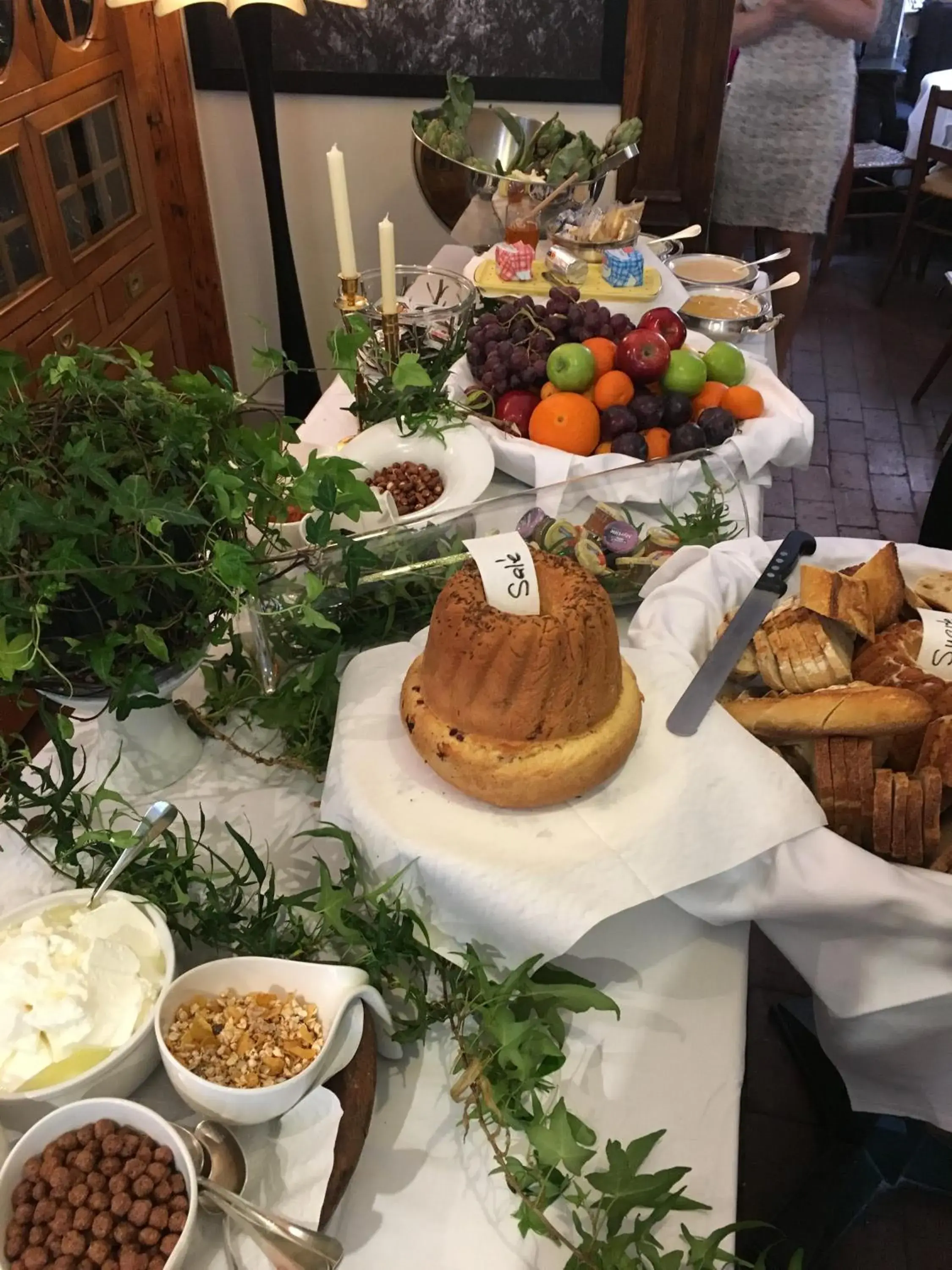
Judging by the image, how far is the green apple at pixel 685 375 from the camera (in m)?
1.35

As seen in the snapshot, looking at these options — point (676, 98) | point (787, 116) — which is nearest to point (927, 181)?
point (787, 116)

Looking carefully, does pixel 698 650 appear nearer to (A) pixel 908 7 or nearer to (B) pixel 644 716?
(B) pixel 644 716

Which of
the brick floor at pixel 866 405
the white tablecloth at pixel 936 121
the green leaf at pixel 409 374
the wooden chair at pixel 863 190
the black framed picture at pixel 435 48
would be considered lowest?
the brick floor at pixel 866 405

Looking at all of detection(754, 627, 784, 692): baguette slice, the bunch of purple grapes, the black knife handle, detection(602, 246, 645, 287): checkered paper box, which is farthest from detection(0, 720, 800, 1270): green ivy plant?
detection(602, 246, 645, 287): checkered paper box

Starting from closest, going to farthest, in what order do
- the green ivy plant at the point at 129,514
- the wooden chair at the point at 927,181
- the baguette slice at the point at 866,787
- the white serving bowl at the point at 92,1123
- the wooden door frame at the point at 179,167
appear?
1. the white serving bowl at the point at 92,1123
2. the green ivy plant at the point at 129,514
3. the baguette slice at the point at 866,787
4. the wooden door frame at the point at 179,167
5. the wooden chair at the point at 927,181

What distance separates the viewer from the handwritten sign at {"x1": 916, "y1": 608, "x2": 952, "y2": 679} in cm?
85

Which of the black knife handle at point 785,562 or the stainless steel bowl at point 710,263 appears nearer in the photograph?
the black knife handle at point 785,562

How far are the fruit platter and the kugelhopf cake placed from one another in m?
0.56

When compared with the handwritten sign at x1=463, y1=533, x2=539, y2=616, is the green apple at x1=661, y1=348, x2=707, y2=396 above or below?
below

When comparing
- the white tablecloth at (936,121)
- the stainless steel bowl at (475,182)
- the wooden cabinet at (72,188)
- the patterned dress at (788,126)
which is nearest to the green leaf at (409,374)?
the wooden cabinet at (72,188)

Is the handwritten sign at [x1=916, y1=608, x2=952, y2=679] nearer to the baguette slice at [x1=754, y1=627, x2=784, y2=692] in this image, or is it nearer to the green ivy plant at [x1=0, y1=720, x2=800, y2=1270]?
the baguette slice at [x1=754, y1=627, x2=784, y2=692]

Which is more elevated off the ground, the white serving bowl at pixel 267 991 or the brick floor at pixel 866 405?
the white serving bowl at pixel 267 991

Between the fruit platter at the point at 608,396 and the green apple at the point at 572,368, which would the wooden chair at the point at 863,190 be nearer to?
the fruit platter at the point at 608,396

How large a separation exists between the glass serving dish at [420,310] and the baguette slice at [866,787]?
0.91 metres
